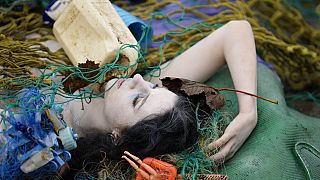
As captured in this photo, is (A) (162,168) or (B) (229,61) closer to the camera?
(A) (162,168)

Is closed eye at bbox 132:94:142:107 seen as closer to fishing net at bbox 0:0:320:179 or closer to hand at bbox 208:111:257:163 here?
fishing net at bbox 0:0:320:179

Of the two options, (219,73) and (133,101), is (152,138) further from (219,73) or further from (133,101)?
Result: (219,73)

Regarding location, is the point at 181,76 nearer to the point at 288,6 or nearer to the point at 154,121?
the point at 154,121

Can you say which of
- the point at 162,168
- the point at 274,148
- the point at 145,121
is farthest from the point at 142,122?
the point at 274,148

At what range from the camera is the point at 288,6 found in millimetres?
2059

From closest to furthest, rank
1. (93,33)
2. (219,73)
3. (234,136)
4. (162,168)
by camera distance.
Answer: (162,168), (234,136), (93,33), (219,73)

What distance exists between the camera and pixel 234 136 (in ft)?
4.67

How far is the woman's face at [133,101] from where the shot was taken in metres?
1.35

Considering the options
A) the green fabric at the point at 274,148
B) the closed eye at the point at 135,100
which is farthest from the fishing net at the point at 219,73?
the closed eye at the point at 135,100

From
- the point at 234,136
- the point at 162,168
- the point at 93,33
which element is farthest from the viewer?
the point at 93,33

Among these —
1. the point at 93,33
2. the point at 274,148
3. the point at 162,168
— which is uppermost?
the point at 93,33

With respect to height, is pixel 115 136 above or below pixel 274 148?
above

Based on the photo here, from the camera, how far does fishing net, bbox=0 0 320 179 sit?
1.40m

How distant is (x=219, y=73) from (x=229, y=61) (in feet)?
0.40
